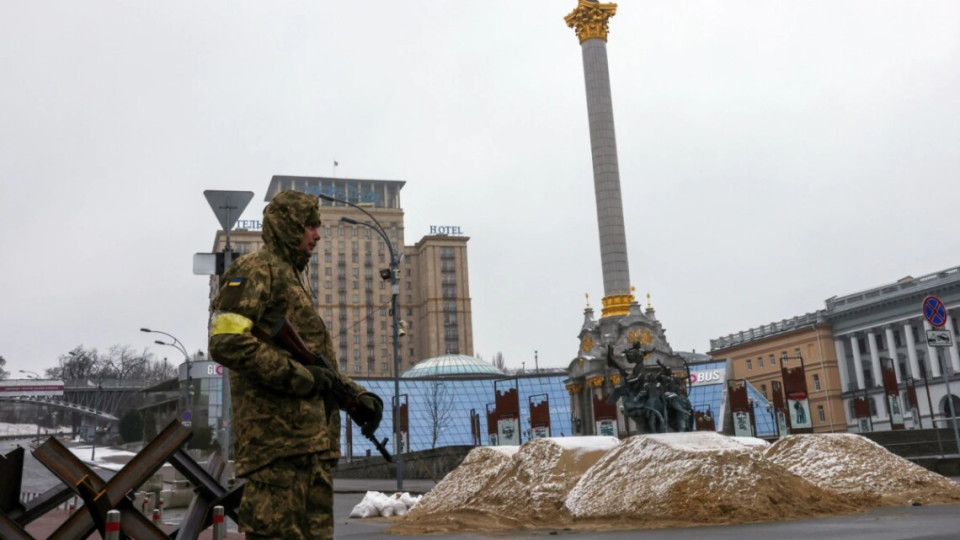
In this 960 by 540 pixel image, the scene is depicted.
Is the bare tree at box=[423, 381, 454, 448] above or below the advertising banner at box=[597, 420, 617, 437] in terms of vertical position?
above

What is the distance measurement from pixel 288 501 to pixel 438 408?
70195 mm

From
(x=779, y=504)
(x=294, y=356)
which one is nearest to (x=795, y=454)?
(x=779, y=504)

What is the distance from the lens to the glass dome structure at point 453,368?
86.7 metres

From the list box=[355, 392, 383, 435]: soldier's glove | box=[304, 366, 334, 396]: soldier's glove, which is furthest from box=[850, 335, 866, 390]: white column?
box=[304, 366, 334, 396]: soldier's glove

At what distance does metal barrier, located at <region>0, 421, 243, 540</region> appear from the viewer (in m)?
5.16

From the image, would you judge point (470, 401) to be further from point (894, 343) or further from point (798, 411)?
point (798, 411)

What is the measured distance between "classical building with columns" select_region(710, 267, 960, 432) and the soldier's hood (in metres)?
68.2

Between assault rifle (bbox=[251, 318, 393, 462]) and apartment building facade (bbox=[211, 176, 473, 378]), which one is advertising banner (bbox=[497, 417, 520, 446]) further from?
apartment building facade (bbox=[211, 176, 473, 378])

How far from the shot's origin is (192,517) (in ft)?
19.0

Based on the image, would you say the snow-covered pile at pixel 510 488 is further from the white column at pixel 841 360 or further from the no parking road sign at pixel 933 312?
the white column at pixel 841 360

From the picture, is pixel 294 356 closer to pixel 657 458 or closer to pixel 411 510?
pixel 657 458

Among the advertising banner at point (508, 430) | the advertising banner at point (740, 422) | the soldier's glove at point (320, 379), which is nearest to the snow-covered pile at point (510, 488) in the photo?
the soldier's glove at point (320, 379)

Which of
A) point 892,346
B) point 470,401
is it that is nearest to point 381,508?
point 470,401

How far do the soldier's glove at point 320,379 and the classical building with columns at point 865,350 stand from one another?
68.3 metres
